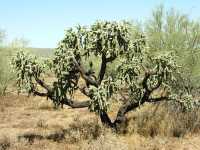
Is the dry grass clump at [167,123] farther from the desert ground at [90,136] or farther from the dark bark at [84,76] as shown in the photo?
the dark bark at [84,76]

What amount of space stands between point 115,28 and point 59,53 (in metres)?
1.89

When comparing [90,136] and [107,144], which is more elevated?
[107,144]

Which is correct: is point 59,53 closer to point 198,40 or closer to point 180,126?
point 180,126

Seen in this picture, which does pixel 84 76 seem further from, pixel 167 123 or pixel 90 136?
→ pixel 167 123

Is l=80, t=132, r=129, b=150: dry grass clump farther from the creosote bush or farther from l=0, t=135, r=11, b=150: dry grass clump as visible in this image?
l=0, t=135, r=11, b=150: dry grass clump

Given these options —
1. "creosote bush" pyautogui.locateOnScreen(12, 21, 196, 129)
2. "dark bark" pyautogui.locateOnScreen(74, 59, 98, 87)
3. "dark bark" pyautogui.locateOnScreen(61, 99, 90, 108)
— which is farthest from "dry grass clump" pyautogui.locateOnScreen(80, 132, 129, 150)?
"dark bark" pyautogui.locateOnScreen(74, 59, 98, 87)

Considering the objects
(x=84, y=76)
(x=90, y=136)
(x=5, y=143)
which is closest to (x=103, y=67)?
(x=84, y=76)

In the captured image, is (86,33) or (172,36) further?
(172,36)

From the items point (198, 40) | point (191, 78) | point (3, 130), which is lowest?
point (3, 130)

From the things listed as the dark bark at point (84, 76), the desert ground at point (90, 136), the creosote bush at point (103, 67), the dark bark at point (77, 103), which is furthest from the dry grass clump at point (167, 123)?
the dark bark at point (84, 76)

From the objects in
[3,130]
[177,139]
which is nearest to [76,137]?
[177,139]

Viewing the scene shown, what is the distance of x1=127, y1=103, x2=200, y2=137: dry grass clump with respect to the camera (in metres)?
15.3

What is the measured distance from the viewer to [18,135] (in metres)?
16.1

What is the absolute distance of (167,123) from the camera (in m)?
15.8
